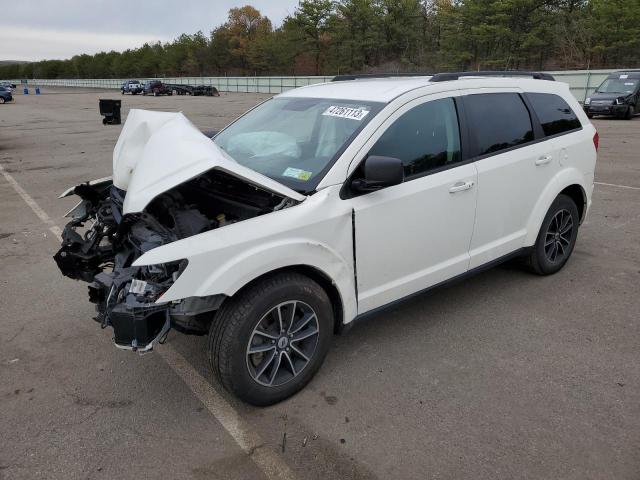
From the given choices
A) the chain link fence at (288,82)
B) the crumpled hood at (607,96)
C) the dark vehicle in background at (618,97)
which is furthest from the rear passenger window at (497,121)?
the crumpled hood at (607,96)

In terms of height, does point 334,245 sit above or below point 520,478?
above

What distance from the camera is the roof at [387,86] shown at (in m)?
3.49

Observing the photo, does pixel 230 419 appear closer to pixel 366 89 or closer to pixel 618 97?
pixel 366 89

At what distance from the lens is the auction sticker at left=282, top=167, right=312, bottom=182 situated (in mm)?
3143

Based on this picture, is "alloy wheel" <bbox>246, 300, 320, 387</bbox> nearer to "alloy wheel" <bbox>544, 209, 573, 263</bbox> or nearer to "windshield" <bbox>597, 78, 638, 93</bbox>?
"alloy wheel" <bbox>544, 209, 573, 263</bbox>

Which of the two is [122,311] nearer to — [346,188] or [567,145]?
[346,188]

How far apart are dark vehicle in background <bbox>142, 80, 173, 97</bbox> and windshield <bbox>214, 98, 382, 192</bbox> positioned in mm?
52453

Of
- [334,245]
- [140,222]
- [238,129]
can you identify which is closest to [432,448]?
[334,245]

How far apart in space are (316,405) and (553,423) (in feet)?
4.34

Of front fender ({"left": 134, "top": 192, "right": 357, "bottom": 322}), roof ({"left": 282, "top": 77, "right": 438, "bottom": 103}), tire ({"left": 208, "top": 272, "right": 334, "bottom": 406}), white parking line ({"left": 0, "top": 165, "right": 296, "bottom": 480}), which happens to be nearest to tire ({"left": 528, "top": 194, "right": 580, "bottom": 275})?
roof ({"left": 282, "top": 77, "right": 438, "bottom": 103})

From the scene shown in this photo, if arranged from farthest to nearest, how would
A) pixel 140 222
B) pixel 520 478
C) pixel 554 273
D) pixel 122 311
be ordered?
pixel 554 273 < pixel 140 222 < pixel 122 311 < pixel 520 478

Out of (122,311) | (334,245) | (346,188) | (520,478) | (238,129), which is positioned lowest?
(520,478)

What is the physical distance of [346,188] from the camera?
10.1 ft

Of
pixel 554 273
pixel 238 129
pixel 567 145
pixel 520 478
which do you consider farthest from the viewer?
pixel 554 273
